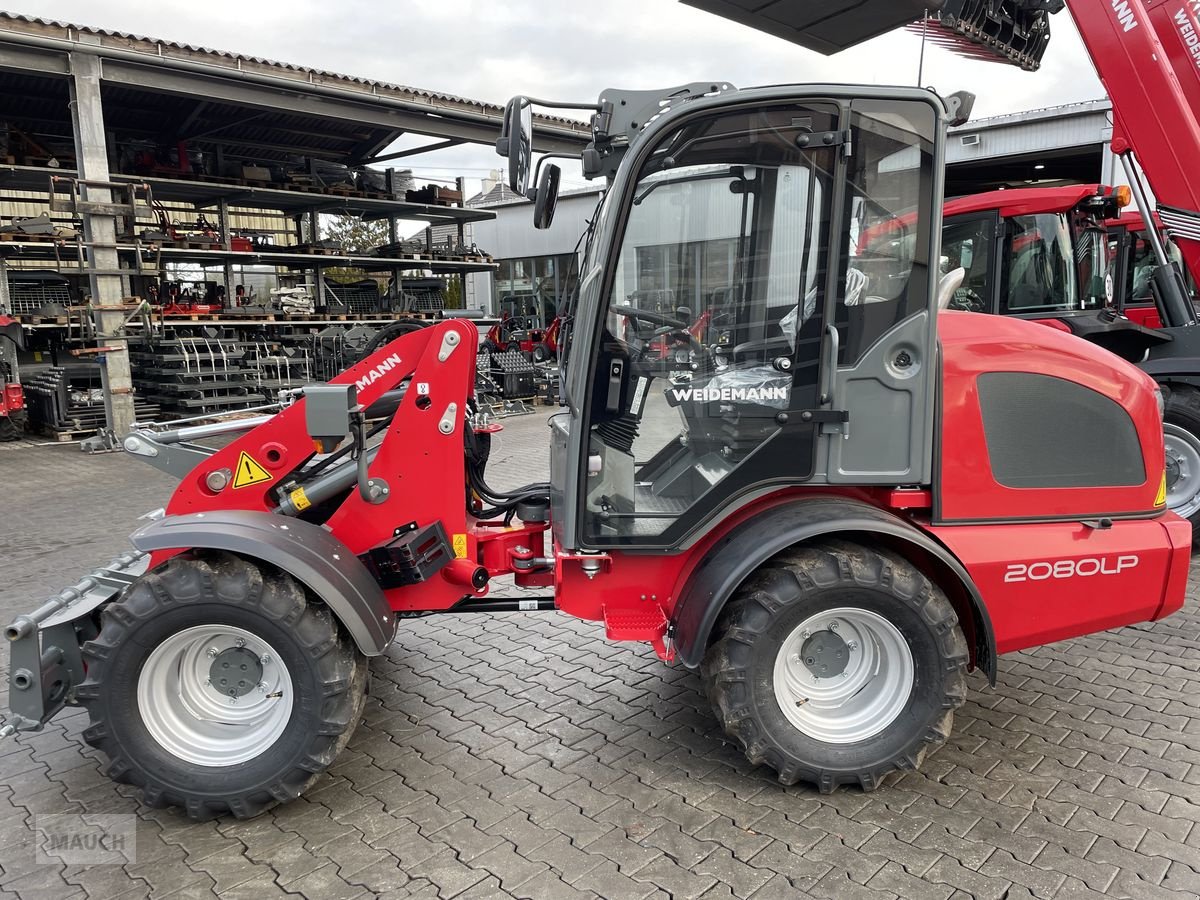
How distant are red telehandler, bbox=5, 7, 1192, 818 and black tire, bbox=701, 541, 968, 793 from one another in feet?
0.03

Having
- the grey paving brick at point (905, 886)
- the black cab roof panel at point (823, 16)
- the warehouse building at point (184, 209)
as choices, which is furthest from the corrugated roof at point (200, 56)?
the grey paving brick at point (905, 886)

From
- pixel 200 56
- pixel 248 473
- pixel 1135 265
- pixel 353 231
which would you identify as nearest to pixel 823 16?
pixel 248 473

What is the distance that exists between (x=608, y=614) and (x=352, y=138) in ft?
58.0

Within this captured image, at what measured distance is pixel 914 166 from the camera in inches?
114

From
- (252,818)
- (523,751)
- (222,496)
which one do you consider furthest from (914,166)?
(252,818)

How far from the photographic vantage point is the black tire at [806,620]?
294cm

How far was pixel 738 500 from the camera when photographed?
310 cm

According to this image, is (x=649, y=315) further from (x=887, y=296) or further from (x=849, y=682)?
(x=849, y=682)

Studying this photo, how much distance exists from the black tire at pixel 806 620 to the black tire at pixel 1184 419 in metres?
3.92

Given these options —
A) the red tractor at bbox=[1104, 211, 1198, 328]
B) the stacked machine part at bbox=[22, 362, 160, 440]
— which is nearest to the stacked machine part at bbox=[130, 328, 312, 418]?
the stacked machine part at bbox=[22, 362, 160, 440]

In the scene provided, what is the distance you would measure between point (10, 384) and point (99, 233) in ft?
9.13

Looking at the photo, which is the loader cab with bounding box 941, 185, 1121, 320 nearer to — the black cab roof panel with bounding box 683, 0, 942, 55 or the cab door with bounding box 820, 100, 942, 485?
the black cab roof panel with bounding box 683, 0, 942, 55

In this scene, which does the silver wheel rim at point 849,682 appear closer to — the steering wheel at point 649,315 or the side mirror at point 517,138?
the steering wheel at point 649,315

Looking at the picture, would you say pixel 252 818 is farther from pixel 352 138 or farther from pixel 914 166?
pixel 352 138
